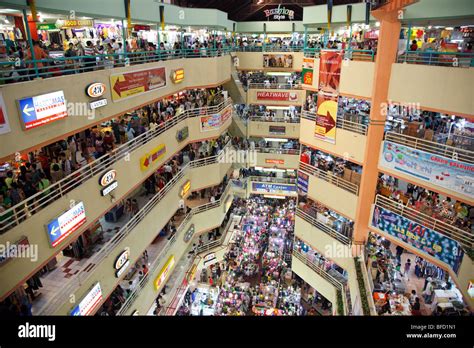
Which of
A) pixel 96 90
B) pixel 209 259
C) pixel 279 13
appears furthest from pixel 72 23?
pixel 279 13

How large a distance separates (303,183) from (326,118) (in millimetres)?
3829

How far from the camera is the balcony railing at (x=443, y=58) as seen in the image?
10.8 m

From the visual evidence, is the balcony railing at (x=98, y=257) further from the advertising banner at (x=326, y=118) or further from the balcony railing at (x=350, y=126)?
the balcony railing at (x=350, y=126)

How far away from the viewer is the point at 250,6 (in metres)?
35.1

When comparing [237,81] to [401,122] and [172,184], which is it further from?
[401,122]

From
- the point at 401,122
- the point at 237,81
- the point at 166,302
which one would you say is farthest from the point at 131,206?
the point at 237,81

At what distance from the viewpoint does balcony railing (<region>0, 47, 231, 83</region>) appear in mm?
7922

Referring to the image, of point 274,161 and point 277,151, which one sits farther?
point 274,161

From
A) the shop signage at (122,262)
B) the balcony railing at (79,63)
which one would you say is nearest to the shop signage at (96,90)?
the balcony railing at (79,63)

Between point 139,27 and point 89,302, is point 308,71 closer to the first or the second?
point 139,27

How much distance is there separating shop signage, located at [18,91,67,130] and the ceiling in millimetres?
26290

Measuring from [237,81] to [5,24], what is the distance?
1633cm

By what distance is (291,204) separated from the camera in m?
30.2

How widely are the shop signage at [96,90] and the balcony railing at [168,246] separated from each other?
7641 mm
